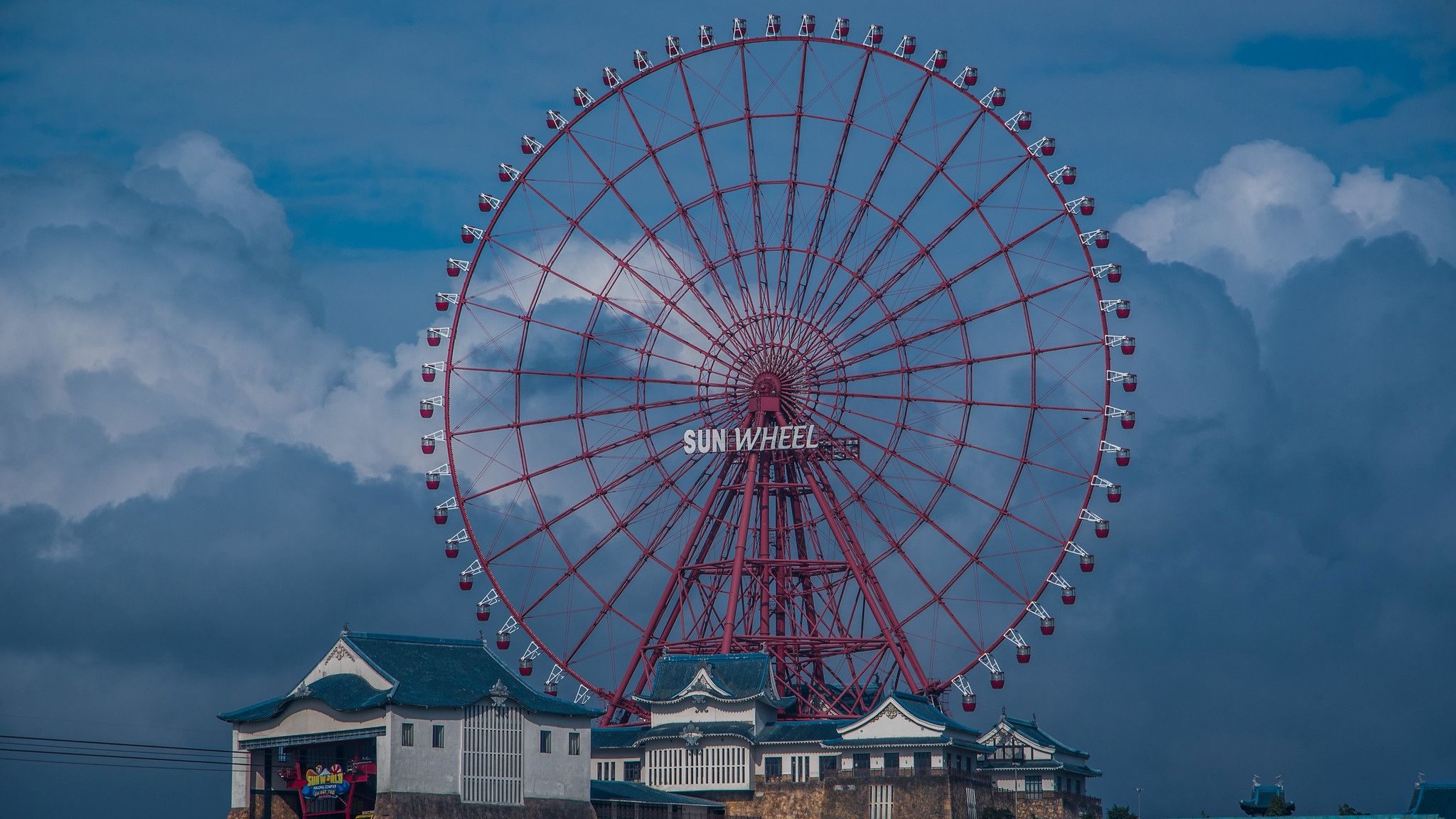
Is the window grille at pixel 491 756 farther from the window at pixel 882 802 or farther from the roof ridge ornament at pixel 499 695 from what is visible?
the window at pixel 882 802

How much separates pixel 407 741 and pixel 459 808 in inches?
141

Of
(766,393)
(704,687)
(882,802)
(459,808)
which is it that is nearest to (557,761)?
(459,808)

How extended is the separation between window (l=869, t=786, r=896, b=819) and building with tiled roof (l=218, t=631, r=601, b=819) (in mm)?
12379

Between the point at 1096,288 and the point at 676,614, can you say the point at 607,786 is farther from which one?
the point at 1096,288

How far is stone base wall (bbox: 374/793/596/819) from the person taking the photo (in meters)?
92.0

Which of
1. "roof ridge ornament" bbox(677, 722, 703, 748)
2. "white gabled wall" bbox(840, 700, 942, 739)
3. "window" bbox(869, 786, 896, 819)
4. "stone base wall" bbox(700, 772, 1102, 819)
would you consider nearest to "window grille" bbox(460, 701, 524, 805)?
"roof ridge ornament" bbox(677, 722, 703, 748)

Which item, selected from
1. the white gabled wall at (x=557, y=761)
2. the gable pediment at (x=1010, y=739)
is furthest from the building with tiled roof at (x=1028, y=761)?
the white gabled wall at (x=557, y=761)

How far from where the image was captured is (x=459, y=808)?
94375 millimetres

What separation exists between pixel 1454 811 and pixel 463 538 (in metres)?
48.1

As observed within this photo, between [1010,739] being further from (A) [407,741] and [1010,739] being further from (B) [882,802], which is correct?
(A) [407,741]

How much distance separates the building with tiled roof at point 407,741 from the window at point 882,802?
12.4 m

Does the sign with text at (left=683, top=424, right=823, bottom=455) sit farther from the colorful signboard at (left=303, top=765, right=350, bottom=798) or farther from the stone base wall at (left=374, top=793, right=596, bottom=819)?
the colorful signboard at (left=303, top=765, right=350, bottom=798)

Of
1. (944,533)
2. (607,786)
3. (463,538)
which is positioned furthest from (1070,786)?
(463,538)

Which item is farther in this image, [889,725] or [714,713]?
[714,713]
